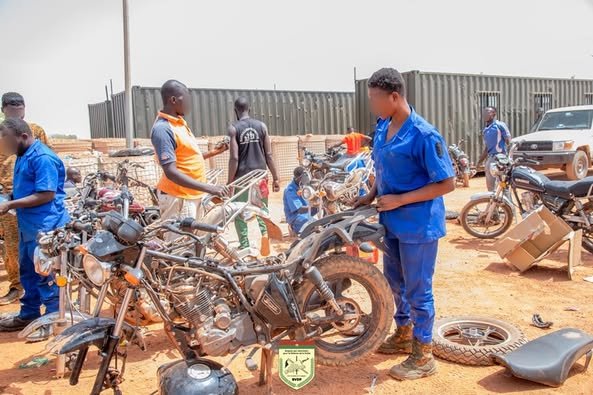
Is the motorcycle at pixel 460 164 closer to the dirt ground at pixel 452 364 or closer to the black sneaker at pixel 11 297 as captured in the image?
the dirt ground at pixel 452 364

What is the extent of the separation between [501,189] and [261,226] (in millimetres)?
3787

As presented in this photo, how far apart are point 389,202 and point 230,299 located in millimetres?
1165

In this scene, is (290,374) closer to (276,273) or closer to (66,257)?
(276,273)

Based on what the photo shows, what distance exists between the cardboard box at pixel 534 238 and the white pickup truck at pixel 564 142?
7.25 metres

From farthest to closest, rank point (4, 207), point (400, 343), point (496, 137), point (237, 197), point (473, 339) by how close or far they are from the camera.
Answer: point (496, 137), point (237, 197), point (4, 207), point (473, 339), point (400, 343)

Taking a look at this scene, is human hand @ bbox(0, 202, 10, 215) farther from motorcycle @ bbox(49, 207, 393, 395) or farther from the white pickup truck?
the white pickup truck

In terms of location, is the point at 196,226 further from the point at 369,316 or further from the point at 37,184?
the point at 37,184

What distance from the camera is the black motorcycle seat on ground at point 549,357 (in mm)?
3297

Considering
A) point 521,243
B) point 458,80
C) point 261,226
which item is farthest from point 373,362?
point 458,80

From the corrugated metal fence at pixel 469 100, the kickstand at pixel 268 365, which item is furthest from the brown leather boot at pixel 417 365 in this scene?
the corrugated metal fence at pixel 469 100

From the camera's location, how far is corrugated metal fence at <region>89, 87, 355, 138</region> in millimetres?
14713

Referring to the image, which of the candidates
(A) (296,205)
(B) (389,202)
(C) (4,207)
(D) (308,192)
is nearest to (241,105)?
(D) (308,192)

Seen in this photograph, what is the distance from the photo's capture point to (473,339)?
4.02 meters

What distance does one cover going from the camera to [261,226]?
558cm
